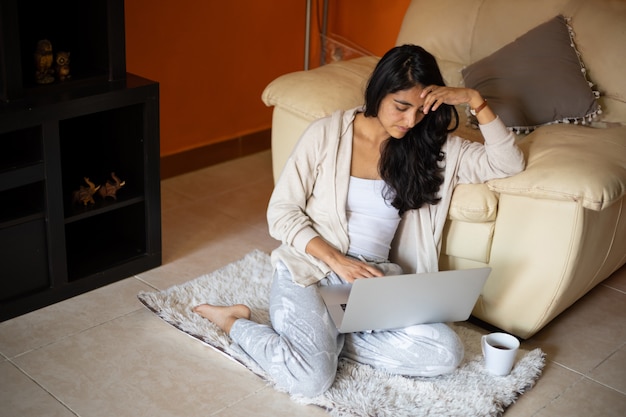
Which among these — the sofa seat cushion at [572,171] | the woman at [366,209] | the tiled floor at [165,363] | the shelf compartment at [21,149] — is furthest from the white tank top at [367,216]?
the shelf compartment at [21,149]

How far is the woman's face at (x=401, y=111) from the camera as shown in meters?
2.04

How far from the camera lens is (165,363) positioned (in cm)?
219

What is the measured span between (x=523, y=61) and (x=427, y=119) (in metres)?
0.66

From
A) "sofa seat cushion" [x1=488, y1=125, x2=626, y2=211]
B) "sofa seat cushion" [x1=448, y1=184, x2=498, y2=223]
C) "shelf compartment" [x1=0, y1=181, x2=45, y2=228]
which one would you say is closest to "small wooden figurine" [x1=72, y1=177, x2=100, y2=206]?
"shelf compartment" [x1=0, y1=181, x2=45, y2=228]

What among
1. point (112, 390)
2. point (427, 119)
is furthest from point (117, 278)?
point (427, 119)

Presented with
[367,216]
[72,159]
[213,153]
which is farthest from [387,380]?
[213,153]

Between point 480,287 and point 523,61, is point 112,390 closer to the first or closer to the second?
point 480,287

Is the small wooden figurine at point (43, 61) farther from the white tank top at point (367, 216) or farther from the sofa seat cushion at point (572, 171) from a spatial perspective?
the sofa seat cushion at point (572, 171)

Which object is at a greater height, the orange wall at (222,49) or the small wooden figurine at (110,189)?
the orange wall at (222,49)

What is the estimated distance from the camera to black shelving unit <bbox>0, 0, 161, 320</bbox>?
2248 mm

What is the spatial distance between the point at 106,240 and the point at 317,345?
0.97 meters

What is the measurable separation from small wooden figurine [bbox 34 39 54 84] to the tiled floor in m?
0.64

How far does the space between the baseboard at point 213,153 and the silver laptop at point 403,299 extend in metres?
1.38

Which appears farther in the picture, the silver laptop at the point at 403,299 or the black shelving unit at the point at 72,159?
the black shelving unit at the point at 72,159
